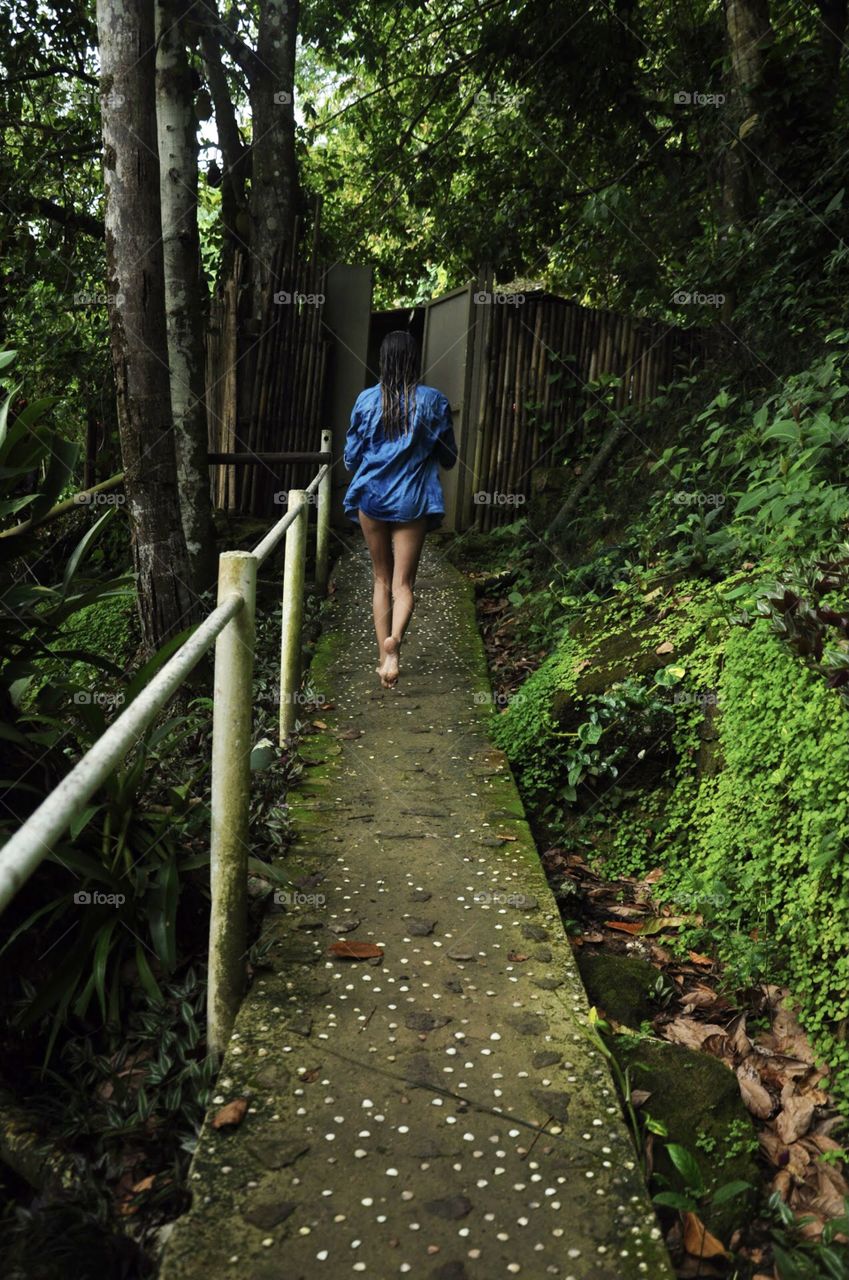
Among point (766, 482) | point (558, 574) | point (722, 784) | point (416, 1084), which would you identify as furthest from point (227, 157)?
point (416, 1084)

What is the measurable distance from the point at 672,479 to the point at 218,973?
474 cm

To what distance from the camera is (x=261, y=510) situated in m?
8.31

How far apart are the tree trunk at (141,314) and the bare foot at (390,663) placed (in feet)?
4.24

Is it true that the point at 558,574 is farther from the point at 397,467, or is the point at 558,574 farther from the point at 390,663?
the point at 390,663

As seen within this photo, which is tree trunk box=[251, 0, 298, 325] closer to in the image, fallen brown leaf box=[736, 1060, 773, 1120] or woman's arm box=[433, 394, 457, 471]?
woman's arm box=[433, 394, 457, 471]

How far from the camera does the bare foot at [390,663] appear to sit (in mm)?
4938

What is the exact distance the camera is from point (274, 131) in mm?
9203

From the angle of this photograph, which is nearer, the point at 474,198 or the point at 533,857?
the point at 533,857

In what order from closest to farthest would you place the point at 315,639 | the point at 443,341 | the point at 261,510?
the point at 315,639
the point at 261,510
the point at 443,341

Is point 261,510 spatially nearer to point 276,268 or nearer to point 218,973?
point 276,268

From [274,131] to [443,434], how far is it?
5.65 meters

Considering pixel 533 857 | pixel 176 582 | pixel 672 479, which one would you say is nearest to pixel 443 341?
pixel 672 479

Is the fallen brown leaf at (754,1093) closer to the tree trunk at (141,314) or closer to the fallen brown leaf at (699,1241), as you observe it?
the fallen brown leaf at (699,1241)

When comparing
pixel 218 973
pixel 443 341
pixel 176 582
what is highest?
pixel 443 341
